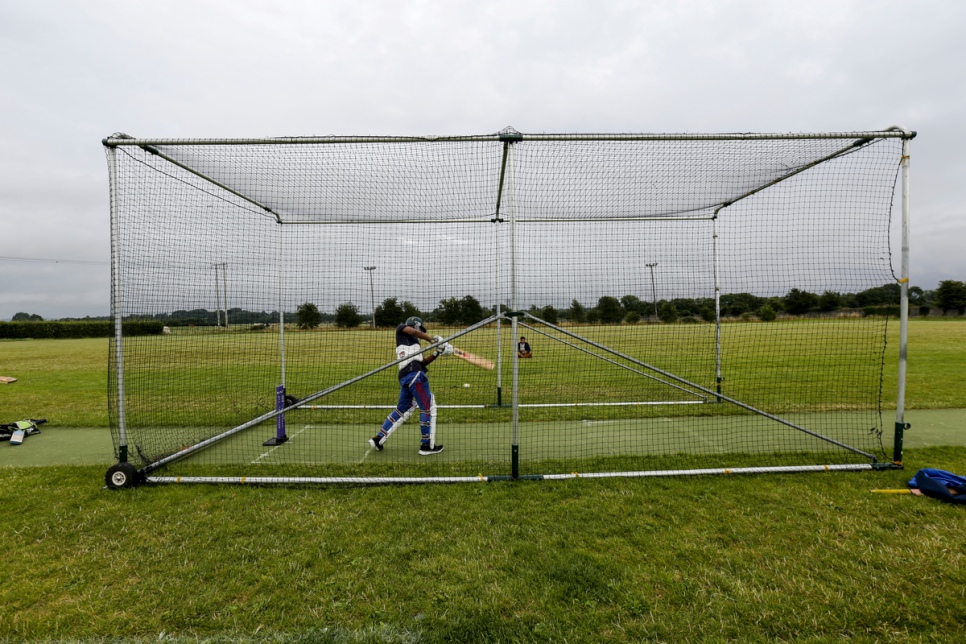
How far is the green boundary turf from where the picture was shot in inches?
224

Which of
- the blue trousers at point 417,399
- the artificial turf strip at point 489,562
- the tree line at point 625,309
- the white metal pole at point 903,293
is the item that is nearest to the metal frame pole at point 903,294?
the white metal pole at point 903,293

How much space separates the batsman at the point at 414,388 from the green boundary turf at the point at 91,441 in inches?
136

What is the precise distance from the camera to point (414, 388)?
559 cm

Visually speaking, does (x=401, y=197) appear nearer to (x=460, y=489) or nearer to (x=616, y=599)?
(x=460, y=489)

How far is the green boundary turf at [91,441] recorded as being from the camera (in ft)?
18.7

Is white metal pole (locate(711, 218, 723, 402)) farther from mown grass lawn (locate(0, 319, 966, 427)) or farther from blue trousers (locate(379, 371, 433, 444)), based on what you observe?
blue trousers (locate(379, 371, 433, 444))

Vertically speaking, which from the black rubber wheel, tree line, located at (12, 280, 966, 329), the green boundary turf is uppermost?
tree line, located at (12, 280, 966, 329)

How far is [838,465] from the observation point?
15.9ft

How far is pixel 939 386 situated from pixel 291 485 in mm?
12703

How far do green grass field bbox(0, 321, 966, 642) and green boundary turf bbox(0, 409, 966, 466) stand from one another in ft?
3.09

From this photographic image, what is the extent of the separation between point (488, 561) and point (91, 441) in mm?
6550

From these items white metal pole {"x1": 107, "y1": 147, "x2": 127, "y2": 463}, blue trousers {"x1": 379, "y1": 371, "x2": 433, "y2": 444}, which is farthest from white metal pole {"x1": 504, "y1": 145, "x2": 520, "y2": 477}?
white metal pole {"x1": 107, "y1": 147, "x2": 127, "y2": 463}

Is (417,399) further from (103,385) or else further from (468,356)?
(103,385)

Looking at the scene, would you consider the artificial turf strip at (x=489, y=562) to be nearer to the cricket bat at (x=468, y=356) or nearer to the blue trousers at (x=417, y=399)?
the blue trousers at (x=417, y=399)
